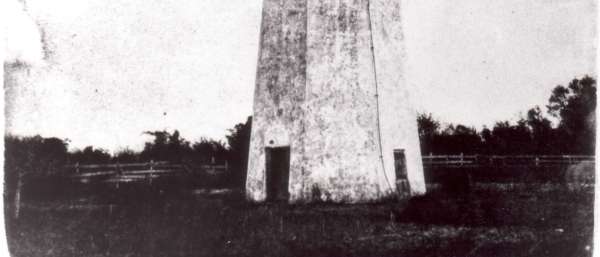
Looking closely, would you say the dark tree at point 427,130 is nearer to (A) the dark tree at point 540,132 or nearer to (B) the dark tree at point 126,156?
(A) the dark tree at point 540,132

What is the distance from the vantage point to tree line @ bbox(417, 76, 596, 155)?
22.7m

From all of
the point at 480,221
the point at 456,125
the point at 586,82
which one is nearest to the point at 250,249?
the point at 480,221

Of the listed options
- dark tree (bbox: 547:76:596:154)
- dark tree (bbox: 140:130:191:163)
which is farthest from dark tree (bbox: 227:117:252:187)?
dark tree (bbox: 547:76:596:154)

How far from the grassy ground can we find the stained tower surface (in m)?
0.98

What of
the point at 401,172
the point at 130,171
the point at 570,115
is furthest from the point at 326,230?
the point at 130,171

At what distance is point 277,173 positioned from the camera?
17.2m

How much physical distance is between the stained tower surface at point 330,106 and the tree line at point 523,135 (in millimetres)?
6842

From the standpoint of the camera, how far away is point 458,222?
11820 mm

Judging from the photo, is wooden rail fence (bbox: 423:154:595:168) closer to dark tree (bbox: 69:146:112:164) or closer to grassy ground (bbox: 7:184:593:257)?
grassy ground (bbox: 7:184:593:257)

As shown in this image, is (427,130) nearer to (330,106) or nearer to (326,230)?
(330,106)

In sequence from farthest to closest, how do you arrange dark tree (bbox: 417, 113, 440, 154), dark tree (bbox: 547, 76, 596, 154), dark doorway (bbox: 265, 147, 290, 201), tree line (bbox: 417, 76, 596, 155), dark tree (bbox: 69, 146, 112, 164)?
dark tree (bbox: 417, 113, 440, 154), dark tree (bbox: 69, 146, 112, 164), tree line (bbox: 417, 76, 596, 155), dark tree (bbox: 547, 76, 596, 154), dark doorway (bbox: 265, 147, 290, 201)

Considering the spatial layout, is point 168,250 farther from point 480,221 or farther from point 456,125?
point 456,125

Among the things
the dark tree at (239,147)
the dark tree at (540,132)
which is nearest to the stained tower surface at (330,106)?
the dark tree at (239,147)

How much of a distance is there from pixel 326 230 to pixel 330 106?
5584 mm
